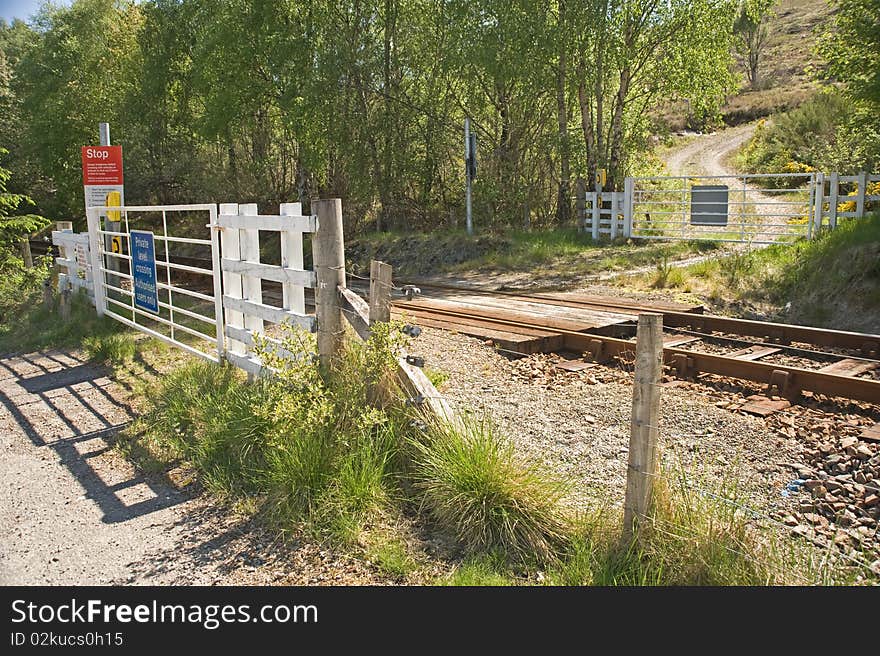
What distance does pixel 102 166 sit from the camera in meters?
13.1

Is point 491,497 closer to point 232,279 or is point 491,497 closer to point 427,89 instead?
point 232,279

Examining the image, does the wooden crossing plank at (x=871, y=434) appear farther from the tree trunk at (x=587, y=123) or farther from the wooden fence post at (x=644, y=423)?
the tree trunk at (x=587, y=123)

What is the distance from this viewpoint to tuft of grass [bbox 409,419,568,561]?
4.38m

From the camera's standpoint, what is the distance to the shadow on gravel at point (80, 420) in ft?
18.1

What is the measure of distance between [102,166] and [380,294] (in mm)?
9335

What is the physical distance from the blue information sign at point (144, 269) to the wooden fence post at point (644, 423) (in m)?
6.52

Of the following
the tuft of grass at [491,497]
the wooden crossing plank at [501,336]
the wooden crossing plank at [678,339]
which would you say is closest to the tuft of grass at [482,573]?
the tuft of grass at [491,497]

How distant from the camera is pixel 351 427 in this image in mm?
5461

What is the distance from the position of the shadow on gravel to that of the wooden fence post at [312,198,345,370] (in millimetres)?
1548

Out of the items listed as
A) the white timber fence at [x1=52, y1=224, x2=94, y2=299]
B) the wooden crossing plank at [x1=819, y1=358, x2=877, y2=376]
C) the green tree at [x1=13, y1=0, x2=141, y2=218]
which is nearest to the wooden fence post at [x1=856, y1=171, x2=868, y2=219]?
the wooden crossing plank at [x1=819, y1=358, x2=877, y2=376]

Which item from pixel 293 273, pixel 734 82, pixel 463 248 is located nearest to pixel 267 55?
pixel 463 248

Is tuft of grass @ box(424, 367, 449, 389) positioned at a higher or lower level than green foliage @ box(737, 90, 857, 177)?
lower

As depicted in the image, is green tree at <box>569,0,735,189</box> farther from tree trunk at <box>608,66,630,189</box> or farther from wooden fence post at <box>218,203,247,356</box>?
wooden fence post at <box>218,203,247,356</box>

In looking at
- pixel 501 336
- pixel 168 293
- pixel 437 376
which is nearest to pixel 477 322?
pixel 501 336
